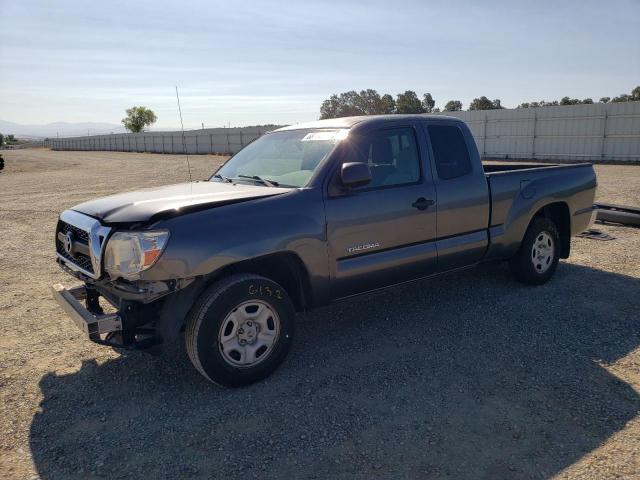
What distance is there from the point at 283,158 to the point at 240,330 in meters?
1.68

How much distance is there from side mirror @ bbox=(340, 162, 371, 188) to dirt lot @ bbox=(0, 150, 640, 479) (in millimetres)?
1450

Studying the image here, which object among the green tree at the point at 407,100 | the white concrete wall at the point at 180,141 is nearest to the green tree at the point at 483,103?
the green tree at the point at 407,100

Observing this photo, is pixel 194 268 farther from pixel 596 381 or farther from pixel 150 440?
pixel 596 381

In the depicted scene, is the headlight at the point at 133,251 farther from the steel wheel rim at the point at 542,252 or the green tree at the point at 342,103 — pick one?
the green tree at the point at 342,103

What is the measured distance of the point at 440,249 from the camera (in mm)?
4785

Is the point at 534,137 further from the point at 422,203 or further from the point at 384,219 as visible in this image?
the point at 384,219

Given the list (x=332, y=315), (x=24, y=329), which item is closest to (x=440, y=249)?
(x=332, y=315)

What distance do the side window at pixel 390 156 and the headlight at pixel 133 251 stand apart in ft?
5.82

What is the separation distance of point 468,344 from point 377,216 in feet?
4.43

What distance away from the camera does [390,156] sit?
15.1 feet

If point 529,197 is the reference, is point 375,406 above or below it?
below

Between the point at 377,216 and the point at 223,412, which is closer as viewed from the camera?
the point at 223,412

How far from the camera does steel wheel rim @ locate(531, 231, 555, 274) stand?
575cm

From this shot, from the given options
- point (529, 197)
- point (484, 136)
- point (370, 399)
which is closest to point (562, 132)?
point (484, 136)
